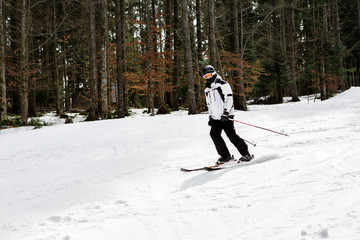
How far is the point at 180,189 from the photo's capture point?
4211 millimetres

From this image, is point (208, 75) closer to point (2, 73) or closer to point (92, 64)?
point (92, 64)

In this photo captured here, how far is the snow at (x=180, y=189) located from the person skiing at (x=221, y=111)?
466mm

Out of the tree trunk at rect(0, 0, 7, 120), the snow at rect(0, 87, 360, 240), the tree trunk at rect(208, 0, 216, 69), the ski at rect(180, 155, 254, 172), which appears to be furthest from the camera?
the tree trunk at rect(208, 0, 216, 69)

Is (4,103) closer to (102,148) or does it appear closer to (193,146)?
(102,148)

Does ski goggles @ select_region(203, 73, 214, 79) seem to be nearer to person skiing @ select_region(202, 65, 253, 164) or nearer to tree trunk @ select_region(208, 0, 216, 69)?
person skiing @ select_region(202, 65, 253, 164)

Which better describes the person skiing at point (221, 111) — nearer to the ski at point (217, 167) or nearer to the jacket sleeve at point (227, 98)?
the jacket sleeve at point (227, 98)

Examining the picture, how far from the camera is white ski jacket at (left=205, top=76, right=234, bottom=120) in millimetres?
5273

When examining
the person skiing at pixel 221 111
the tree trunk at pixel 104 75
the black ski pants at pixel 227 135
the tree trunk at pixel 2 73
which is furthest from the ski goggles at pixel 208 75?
the tree trunk at pixel 2 73

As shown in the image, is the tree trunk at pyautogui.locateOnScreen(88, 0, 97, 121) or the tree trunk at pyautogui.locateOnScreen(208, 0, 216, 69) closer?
the tree trunk at pyautogui.locateOnScreen(208, 0, 216, 69)

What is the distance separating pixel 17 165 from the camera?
6.40 m

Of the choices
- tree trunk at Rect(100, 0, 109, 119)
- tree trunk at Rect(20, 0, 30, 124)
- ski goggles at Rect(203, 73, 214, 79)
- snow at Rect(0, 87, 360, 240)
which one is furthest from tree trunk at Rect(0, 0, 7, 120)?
ski goggles at Rect(203, 73, 214, 79)

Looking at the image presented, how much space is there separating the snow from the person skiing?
47 centimetres

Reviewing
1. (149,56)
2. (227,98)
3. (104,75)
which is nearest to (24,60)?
(104,75)

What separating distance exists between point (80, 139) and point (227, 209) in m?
6.73
